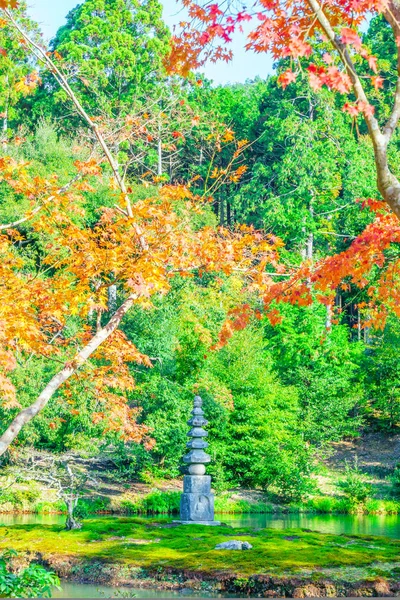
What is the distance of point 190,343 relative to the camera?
62.1 ft

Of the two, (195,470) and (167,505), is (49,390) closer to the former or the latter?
(195,470)

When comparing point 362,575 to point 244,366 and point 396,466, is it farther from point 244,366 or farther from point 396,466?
point 396,466

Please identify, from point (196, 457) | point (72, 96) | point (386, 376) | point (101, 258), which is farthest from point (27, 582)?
point (386, 376)

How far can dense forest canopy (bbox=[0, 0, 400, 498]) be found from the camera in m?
7.11

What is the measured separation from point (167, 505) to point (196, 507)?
20.9ft

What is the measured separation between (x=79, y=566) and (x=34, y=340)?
2.57 m

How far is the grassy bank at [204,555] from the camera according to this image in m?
7.62

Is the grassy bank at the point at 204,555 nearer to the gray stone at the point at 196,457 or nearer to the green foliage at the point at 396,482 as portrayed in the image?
the gray stone at the point at 196,457

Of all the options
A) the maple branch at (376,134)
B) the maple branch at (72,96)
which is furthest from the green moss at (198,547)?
the maple branch at (376,134)

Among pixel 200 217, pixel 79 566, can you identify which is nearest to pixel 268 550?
pixel 79 566

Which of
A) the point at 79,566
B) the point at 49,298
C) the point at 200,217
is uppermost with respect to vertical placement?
the point at 200,217

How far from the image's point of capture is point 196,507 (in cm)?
1142

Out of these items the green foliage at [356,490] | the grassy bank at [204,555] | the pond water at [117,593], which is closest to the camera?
the pond water at [117,593]

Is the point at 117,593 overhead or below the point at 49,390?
below
